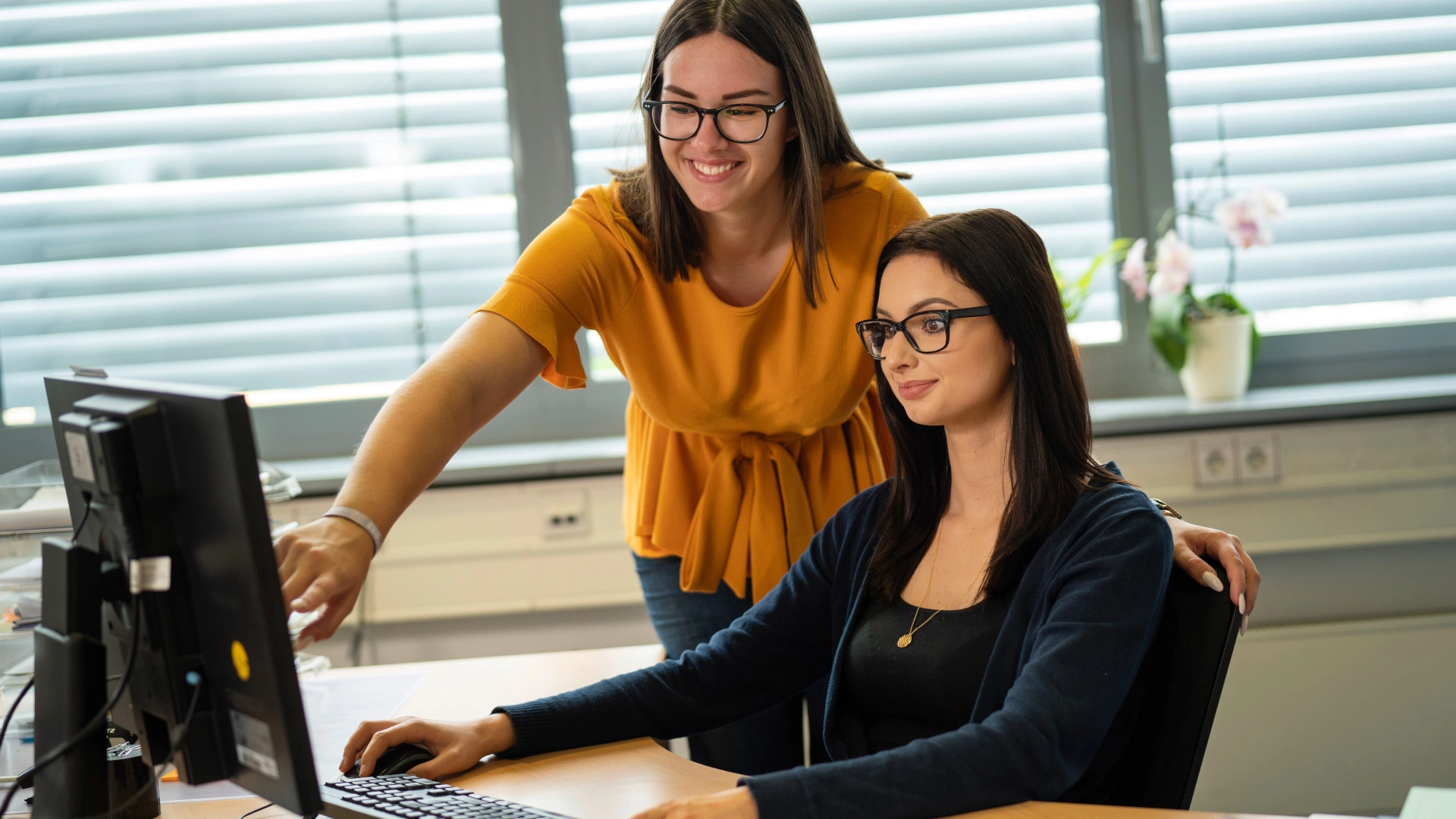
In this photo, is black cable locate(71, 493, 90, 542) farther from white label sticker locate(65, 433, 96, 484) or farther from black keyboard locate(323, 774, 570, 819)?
black keyboard locate(323, 774, 570, 819)

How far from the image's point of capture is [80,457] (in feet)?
2.87

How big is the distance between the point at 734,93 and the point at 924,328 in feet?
1.26

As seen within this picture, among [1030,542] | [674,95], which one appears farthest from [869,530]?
[674,95]

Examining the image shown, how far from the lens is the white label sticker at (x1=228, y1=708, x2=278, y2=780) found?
0.83 meters

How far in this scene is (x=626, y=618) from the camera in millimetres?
2514

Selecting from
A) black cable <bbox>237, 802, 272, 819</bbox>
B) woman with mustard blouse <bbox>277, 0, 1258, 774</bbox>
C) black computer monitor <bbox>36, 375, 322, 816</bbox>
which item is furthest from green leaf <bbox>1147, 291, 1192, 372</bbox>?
black computer monitor <bbox>36, 375, 322, 816</bbox>

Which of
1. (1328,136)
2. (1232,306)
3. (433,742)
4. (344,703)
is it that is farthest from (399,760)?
(1328,136)

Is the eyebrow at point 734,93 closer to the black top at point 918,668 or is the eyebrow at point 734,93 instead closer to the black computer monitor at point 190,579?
the black top at point 918,668

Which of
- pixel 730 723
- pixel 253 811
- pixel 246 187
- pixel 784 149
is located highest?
pixel 246 187

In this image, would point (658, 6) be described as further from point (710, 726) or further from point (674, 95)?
point (710, 726)

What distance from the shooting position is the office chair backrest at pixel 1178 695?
3.74 feet

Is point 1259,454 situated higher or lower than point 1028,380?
lower

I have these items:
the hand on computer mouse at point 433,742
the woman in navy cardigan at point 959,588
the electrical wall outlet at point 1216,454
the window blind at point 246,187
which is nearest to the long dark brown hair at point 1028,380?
the woman in navy cardigan at point 959,588

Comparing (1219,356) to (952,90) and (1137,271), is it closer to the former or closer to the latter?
(1137,271)
